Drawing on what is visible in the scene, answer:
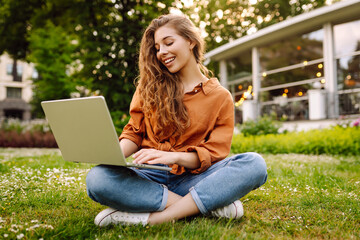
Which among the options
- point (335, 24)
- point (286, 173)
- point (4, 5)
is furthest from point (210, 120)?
point (4, 5)

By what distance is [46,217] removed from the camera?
7.13 ft

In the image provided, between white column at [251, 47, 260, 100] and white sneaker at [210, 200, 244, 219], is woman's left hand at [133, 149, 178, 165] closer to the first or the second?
white sneaker at [210, 200, 244, 219]

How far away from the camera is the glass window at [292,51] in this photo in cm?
1093

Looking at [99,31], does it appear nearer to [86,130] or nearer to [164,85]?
[164,85]

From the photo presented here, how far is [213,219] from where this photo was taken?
2084 millimetres

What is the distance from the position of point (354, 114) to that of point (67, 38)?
9.49m

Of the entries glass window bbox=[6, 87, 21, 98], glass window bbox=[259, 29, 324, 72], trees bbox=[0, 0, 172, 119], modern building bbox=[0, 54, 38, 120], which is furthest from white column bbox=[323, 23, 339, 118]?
glass window bbox=[6, 87, 21, 98]

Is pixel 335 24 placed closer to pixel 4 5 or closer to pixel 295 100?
pixel 295 100

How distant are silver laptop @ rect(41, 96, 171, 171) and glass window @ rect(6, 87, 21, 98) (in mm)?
40978

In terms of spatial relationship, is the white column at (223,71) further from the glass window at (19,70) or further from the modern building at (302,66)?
the glass window at (19,70)

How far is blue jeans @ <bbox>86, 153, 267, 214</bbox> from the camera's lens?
1959 mm

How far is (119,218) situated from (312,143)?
226 inches

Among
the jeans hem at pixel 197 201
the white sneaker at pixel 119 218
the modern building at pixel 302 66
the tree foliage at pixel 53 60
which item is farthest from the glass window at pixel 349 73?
the white sneaker at pixel 119 218

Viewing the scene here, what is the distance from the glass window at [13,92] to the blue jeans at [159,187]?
41.1 metres
